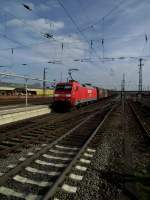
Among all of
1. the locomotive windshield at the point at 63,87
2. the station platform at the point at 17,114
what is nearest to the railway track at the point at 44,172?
the station platform at the point at 17,114

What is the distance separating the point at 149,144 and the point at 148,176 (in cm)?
418

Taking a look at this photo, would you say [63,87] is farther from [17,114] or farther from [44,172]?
[44,172]

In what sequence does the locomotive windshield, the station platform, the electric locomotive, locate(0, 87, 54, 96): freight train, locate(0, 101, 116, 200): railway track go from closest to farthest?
1. locate(0, 101, 116, 200): railway track
2. the station platform
3. the electric locomotive
4. the locomotive windshield
5. locate(0, 87, 54, 96): freight train

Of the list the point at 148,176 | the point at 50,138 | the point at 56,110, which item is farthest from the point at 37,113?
the point at 148,176

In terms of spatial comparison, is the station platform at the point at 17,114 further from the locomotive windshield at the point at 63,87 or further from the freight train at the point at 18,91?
the freight train at the point at 18,91

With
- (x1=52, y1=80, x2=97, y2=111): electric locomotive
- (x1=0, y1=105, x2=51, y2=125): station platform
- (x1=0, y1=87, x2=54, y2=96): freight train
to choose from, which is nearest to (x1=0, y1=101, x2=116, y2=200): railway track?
(x1=0, y1=105, x2=51, y2=125): station platform

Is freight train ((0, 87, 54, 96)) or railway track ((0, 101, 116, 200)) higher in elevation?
freight train ((0, 87, 54, 96))

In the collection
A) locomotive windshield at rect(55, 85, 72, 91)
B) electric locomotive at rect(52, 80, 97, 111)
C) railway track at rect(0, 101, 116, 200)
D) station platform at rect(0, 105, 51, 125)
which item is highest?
locomotive windshield at rect(55, 85, 72, 91)

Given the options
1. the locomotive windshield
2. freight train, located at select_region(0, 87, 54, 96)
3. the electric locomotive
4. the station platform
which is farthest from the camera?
freight train, located at select_region(0, 87, 54, 96)

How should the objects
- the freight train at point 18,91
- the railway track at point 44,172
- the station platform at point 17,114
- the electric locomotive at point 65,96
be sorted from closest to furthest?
the railway track at point 44,172
the station platform at point 17,114
the electric locomotive at point 65,96
the freight train at point 18,91

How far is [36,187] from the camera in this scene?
206 inches

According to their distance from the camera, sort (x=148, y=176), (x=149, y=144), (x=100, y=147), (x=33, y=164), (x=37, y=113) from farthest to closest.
Answer: (x=37, y=113) < (x=149, y=144) < (x=100, y=147) < (x=33, y=164) < (x=148, y=176)

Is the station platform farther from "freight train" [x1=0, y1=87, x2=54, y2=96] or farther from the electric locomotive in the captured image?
"freight train" [x1=0, y1=87, x2=54, y2=96]

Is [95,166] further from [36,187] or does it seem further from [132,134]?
[132,134]
